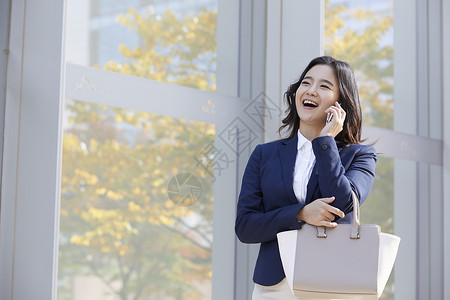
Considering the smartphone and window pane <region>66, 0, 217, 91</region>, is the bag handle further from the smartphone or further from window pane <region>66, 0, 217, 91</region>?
window pane <region>66, 0, 217, 91</region>

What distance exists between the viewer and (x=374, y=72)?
4.21 meters

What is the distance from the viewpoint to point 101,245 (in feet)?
8.56

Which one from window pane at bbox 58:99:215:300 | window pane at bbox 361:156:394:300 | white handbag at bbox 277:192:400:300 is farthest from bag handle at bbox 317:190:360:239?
window pane at bbox 361:156:394:300

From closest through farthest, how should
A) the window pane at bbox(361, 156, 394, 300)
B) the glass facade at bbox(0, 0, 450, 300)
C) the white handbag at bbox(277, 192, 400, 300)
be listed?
the white handbag at bbox(277, 192, 400, 300)
the glass facade at bbox(0, 0, 450, 300)
the window pane at bbox(361, 156, 394, 300)

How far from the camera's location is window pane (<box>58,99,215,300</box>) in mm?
2516

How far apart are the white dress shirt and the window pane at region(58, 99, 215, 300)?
0.91m

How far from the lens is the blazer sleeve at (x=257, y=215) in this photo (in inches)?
73.5

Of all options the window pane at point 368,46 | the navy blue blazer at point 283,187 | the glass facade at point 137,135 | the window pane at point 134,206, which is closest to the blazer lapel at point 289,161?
the navy blue blazer at point 283,187

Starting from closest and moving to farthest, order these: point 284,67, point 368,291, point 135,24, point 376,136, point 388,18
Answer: point 368,291 → point 135,24 → point 284,67 → point 376,136 → point 388,18

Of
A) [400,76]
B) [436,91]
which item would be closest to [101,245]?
[400,76]

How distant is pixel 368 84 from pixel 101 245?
89.9 inches

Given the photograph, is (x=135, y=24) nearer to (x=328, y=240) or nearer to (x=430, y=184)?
(x=328, y=240)

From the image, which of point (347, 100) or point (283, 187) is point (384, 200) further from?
point (283, 187)

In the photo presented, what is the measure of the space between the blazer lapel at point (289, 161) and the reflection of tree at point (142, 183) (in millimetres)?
871
